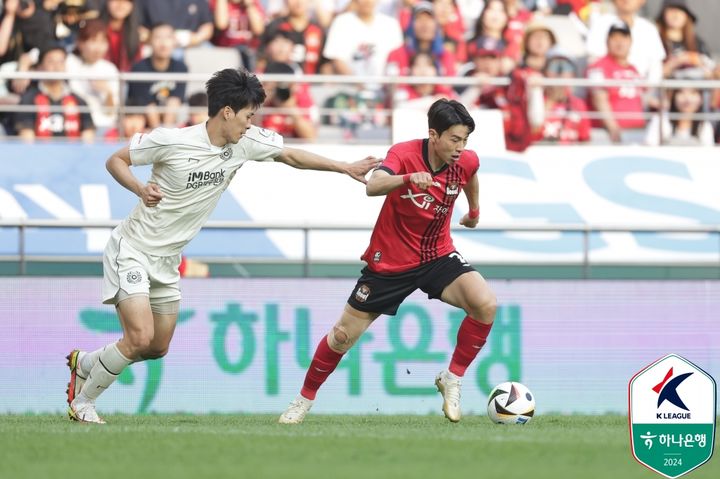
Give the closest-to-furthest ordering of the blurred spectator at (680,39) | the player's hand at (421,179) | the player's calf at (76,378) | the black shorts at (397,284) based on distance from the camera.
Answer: the player's hand at (421,179)
the black shorts at (397,284)
the player's calf at (76,378)
the blurred spectator at (680,39)

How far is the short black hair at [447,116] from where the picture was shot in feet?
31.0

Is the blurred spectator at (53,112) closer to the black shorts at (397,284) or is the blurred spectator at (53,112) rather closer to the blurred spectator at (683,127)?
the blurred spectator at (683,127)

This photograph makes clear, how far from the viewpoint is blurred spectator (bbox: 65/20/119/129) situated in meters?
16.2

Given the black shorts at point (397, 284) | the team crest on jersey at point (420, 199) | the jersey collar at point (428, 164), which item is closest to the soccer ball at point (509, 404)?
the black shorts at point (397, 284)

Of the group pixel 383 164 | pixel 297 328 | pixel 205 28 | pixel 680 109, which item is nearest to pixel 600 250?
pixel 680 109

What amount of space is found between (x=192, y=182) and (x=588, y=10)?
421 inches

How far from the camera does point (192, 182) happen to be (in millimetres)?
9531

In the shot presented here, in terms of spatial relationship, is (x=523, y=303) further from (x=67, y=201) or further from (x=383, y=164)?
(x=67, y=201)

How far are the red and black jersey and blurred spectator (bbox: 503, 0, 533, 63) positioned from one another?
830cm

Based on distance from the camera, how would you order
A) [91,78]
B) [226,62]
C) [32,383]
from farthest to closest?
[226,62], [91,78], [32,383]

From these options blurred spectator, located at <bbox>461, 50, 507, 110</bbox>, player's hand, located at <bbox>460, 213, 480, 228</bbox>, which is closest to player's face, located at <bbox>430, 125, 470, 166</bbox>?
player's hand, located at <bbox>460, 213, 480, 228</bbox>

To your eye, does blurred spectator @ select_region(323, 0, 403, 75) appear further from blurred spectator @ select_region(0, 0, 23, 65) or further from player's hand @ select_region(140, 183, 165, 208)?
player's hand @ select_region(140, 183, 165, 208)

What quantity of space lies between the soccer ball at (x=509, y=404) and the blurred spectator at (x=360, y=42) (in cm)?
765

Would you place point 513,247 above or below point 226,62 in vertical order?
below
